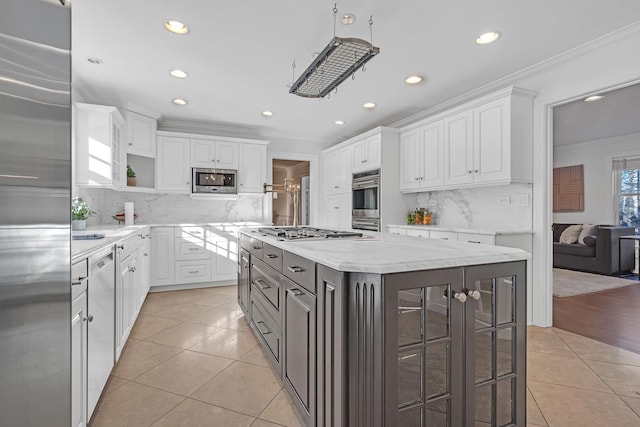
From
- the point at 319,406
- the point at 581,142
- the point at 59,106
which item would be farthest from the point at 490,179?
the point at 581,142

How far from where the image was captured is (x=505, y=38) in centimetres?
259

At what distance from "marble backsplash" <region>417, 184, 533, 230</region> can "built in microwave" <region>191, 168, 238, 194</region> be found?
110 inches

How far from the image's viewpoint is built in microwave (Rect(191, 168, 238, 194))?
4.77 m

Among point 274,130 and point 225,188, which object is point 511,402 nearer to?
point 225,188

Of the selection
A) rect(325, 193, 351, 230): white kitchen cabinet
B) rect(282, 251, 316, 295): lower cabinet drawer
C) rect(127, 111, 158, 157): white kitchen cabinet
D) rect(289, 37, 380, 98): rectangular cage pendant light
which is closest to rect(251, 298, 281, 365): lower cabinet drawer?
rect(282, 251, 316, 295): lower cabinet drawer

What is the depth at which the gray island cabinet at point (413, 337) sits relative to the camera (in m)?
1.19

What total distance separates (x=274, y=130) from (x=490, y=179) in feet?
11.4

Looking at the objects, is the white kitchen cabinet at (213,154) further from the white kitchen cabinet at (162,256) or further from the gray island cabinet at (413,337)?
the gray island cabinet at (413,337)

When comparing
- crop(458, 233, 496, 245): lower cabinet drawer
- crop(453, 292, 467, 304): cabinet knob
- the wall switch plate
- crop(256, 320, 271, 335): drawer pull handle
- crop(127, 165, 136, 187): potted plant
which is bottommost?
crop(256, 320, 271, 335): drawer pull handle

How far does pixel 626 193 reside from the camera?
6.20m

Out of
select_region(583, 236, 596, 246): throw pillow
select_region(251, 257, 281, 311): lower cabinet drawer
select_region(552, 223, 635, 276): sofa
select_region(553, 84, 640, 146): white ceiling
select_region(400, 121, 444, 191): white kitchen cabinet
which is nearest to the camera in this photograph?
select_region(251, 257, 281, 311): lower cabinet drawer

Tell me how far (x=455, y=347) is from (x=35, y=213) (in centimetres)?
136

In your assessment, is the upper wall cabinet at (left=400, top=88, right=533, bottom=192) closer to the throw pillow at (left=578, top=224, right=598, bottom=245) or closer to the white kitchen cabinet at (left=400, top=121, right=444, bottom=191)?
the white kitchen cabinet at (left=400, top=121, right=444, bottom=191)

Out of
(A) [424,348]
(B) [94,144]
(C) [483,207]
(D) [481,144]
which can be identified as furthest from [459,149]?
(B) [94,144]
